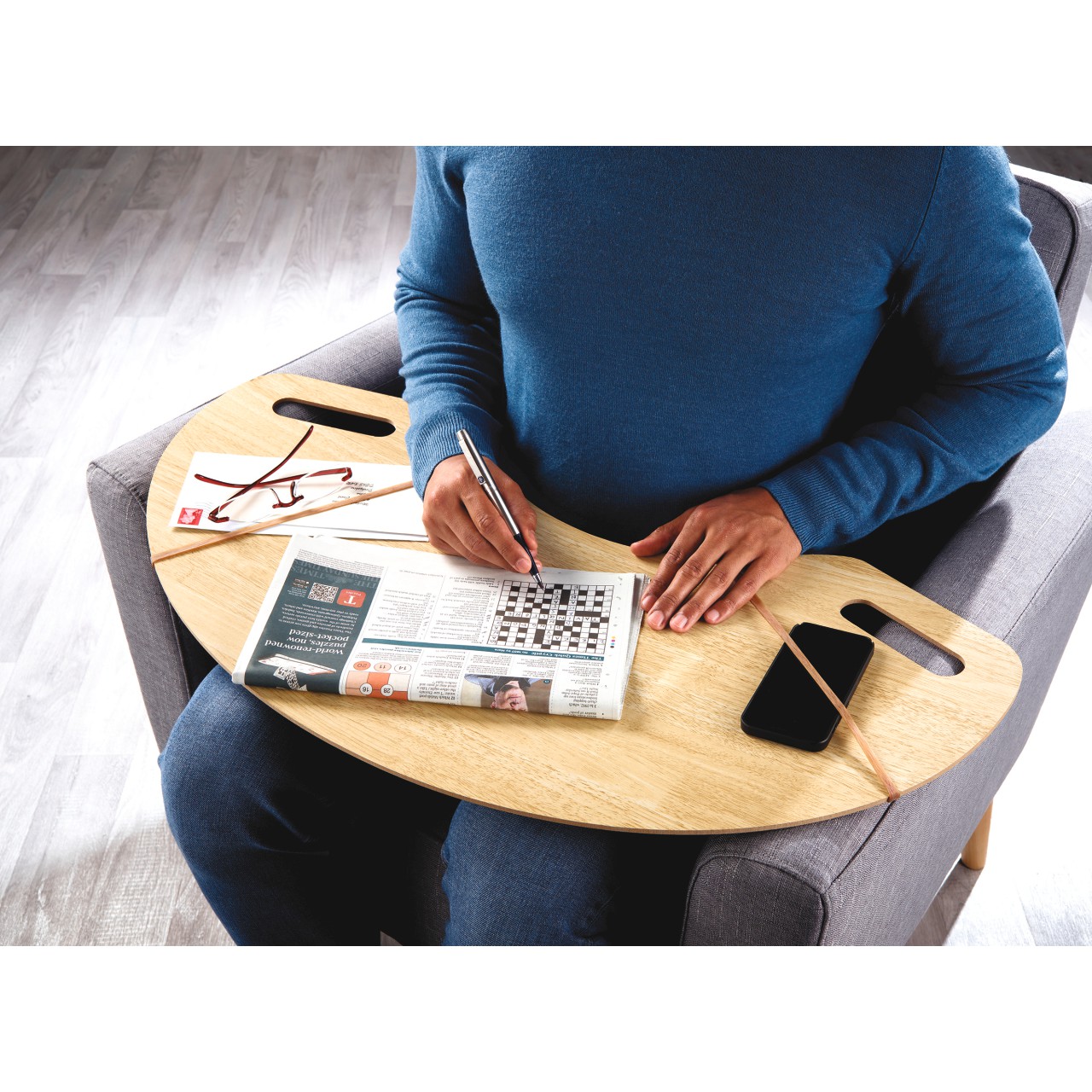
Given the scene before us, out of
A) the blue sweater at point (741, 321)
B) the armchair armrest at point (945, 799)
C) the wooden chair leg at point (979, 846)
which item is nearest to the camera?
the armchair armrest at point (945, 799)

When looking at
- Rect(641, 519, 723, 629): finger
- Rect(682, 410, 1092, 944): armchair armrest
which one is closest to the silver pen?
Rect(641, 519, 723, 629): finger

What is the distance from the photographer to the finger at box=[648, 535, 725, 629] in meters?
0.92

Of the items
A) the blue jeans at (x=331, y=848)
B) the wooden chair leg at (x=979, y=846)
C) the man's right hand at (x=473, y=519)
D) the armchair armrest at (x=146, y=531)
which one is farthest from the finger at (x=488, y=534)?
the wooden chair leg at (x=979, y=846)

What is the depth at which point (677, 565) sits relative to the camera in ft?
3.17

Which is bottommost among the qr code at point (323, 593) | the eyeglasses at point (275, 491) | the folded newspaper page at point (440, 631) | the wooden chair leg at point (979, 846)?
the wooden chair leg at point (979, 846)

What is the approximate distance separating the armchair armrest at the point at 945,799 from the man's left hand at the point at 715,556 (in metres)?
0.13

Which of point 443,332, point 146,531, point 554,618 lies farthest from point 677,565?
point 146,531

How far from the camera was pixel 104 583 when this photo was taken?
1958mm

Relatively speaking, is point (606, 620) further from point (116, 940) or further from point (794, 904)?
point (116, 940)

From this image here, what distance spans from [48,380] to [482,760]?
7.09 ft

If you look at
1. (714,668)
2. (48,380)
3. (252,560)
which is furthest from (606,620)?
(48,380)

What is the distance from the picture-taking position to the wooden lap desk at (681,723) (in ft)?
2.49

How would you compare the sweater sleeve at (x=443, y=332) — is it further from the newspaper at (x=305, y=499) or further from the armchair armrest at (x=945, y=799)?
the armchair armrest at (x=945, y=799)

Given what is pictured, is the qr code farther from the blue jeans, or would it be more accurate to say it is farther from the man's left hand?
the man's left hand
